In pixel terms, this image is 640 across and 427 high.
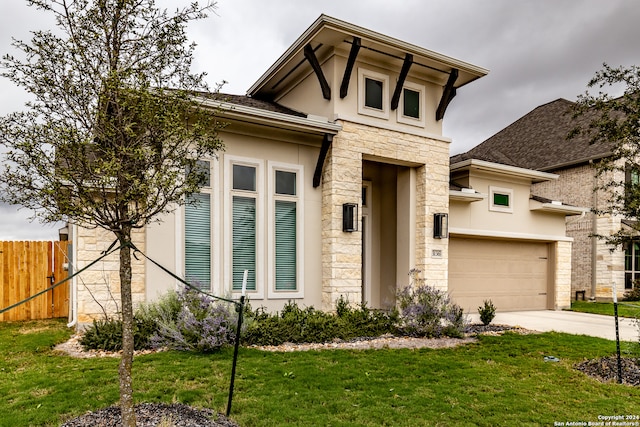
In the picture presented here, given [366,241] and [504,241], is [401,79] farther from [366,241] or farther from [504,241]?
[504,241]

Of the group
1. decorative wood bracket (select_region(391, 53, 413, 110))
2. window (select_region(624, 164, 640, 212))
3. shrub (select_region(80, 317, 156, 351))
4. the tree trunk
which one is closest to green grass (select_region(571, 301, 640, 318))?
window (select_region(624, 164, 640, 212))

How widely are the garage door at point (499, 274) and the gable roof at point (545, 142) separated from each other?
10.6ft

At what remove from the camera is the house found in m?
7.19

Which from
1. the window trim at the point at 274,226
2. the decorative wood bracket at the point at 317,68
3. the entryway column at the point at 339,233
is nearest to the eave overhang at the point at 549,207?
the entryway column at the point at 339,233

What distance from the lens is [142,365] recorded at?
16.4ft

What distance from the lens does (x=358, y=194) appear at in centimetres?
858

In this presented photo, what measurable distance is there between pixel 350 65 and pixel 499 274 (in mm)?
7450

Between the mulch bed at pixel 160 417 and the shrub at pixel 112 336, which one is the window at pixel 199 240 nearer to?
the shrub at pixel 112 336

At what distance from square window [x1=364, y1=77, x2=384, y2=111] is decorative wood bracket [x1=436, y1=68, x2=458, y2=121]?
1.58 m

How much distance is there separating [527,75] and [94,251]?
69.2 ft

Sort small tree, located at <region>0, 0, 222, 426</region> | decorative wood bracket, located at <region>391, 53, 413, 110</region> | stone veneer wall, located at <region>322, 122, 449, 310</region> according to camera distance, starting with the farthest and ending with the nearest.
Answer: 1. decorative wood bracket, located at <region>391, 53, 413, 110</region>
2. stone veneer wall, located at <region>322, 122, 449, 310</region>
3. small tree, located at <region>0, 0, 222, 426</region>

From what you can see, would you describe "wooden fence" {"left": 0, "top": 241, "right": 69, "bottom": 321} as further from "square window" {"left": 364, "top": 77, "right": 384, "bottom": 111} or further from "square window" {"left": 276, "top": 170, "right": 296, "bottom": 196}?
"square window" {"left": 364, "top": 77, "right": 384, "bottom": 111}

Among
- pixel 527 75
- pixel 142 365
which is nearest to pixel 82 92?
pixel 142 365

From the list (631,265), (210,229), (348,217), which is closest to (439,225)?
(348,217)
